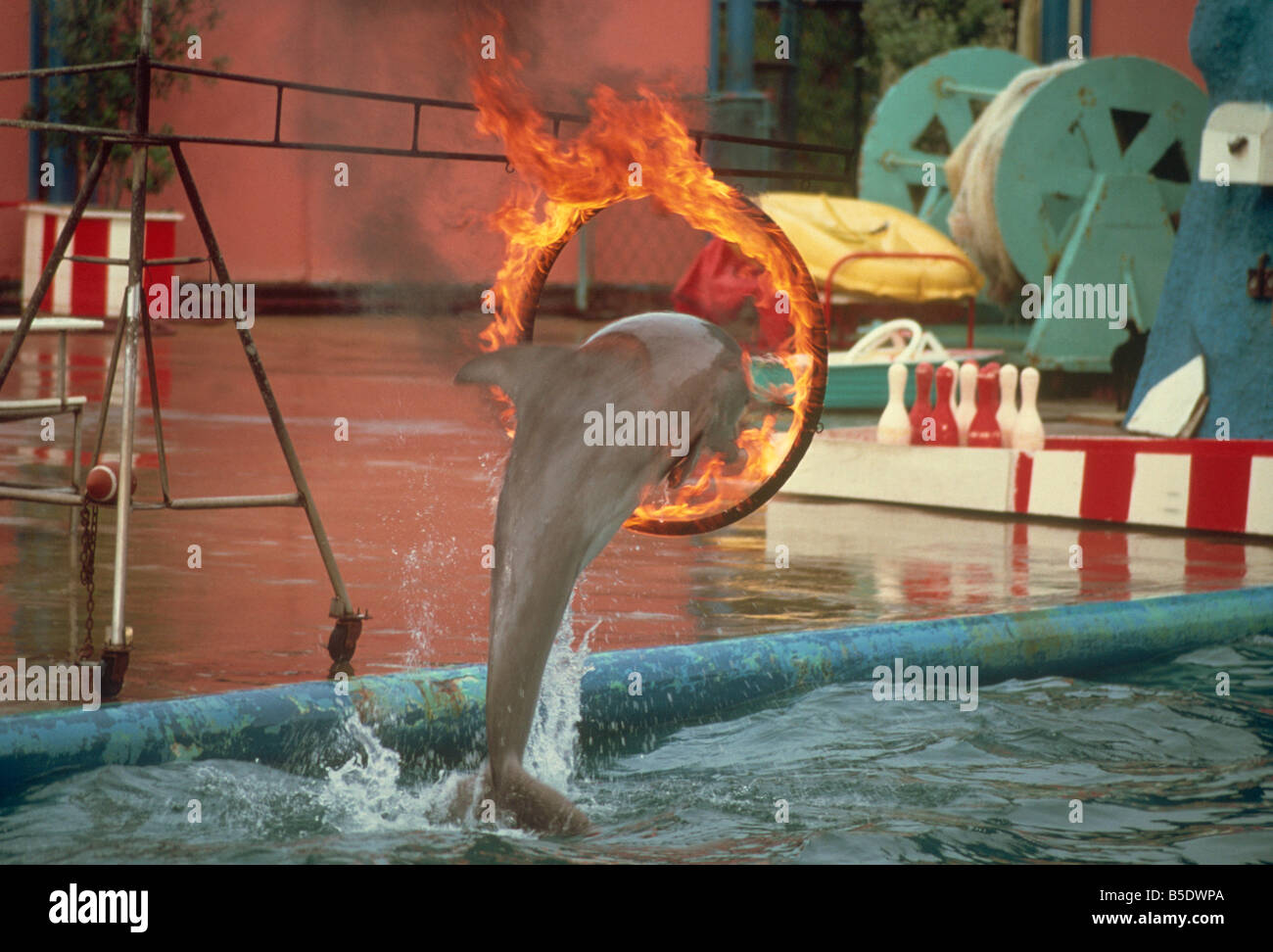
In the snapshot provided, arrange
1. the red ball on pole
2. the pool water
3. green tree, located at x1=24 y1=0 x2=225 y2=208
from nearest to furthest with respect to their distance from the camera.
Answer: the pool water < the red ball on pole < green tree, located at x1=24 y1=0 x2=225 y2=208

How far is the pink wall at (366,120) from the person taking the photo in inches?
215

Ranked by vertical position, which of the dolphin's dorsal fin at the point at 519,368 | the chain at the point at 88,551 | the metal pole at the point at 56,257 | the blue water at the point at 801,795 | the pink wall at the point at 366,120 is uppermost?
the pink wall at the point at 366,120

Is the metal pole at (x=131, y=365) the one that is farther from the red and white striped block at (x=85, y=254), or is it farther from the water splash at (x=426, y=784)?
the red and white striped block at (x=85, y=254)

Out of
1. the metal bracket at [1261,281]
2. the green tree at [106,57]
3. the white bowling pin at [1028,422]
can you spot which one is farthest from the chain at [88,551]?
the green tree at [106,57]

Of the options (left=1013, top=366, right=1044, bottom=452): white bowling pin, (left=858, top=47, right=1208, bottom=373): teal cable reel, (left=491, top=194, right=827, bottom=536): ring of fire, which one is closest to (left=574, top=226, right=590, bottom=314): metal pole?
(left=858, top=47, right=1208, bottom=373): teal cable reel

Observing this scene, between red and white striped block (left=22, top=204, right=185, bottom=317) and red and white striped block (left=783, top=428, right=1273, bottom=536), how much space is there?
31.2 feet

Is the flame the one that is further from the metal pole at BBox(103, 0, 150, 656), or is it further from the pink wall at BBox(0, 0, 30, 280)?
the pink wall at BBox(0, 0, 30, 280)

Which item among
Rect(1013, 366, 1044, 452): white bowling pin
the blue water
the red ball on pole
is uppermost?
Rect(1013, 366, 1044, 452): white bowling pin

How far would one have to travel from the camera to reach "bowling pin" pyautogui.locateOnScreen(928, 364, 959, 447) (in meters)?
8.83

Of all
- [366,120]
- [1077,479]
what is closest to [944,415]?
[1077,479]

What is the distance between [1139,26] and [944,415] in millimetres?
13375

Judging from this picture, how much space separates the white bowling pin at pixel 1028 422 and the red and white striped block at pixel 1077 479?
0.08 m

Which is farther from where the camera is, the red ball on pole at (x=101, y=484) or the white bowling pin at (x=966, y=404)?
the white bowling pin at (x=966, y=404)

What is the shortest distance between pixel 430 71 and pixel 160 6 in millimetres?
13939
